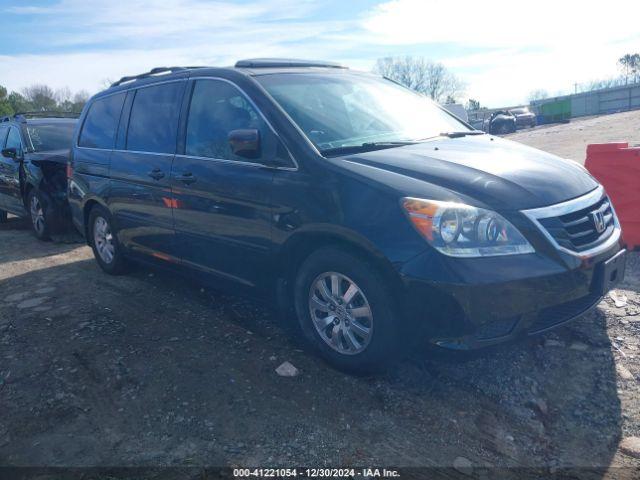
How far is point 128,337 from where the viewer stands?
4.13 meters

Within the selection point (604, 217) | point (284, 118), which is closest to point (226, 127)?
point (284, 118)

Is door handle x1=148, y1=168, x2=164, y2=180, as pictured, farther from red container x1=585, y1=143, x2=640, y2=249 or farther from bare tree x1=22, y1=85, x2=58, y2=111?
bare tree x1=22, y1=85, x2=58, y2=111

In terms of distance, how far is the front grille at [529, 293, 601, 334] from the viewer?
9.51 ft

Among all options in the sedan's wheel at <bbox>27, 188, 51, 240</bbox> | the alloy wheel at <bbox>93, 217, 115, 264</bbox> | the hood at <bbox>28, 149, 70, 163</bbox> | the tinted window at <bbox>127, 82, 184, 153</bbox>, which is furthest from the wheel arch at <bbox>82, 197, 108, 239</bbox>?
the sedan's wheel at <bbox>27, 188, 51, 240</bbox>

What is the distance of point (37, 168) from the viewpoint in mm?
7652

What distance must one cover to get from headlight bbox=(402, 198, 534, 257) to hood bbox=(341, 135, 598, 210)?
106 mm

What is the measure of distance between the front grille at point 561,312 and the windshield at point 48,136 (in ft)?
24.7

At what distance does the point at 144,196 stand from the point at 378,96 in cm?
218

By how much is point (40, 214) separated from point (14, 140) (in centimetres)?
144

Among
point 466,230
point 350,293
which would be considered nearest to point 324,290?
point 350,293

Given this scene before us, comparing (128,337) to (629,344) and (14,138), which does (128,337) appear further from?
(14,138)

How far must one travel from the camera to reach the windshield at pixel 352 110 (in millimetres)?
3584

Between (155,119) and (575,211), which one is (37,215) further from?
(575,211)

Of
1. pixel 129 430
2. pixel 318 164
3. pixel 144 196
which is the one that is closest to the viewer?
pixel 129 430
